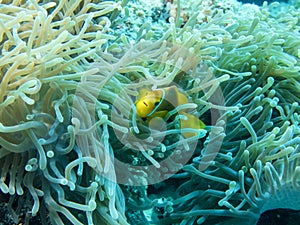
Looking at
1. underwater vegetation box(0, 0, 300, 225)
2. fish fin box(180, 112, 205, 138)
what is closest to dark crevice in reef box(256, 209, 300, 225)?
underwater vegetation box(0, 0, 300, 225)

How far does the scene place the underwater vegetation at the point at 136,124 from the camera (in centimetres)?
127

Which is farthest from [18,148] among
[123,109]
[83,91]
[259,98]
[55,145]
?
[259,98]

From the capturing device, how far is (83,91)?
1319mm

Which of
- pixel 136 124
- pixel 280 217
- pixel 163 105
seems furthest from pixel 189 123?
pixel 280 217

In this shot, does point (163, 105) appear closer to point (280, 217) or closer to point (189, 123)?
point (189, 123)

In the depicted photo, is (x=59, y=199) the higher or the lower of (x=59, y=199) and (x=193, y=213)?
the higher

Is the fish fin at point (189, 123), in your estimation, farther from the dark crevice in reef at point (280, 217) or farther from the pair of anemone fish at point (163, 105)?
the dark crevice in reef at point (280, 217)

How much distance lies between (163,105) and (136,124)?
156mm

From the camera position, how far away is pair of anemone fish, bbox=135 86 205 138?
142 centimetres

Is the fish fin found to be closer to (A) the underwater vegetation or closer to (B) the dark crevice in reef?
(A) the underwater vegetation

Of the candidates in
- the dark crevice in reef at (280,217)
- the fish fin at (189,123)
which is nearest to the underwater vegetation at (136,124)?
the fish fin at (189,123)

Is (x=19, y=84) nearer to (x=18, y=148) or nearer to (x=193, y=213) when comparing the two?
(x=18, y=148)

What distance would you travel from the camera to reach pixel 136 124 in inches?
55.3

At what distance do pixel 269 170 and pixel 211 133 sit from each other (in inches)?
11.3
